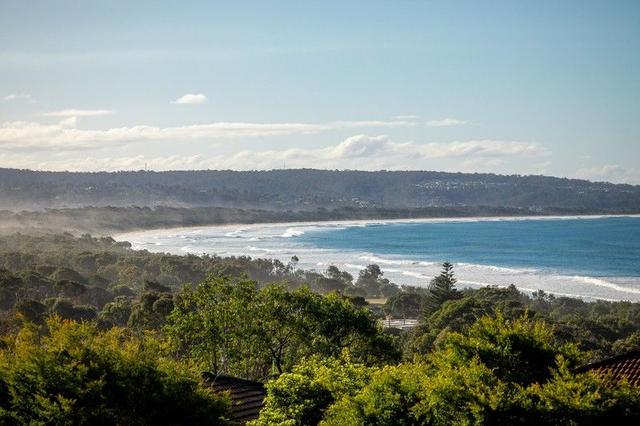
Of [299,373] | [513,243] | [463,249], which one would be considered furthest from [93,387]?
[513,243]

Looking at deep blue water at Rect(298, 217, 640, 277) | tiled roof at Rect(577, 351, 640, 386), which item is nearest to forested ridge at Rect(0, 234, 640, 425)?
tiled roof at Rect(577, 351, 640, 386)

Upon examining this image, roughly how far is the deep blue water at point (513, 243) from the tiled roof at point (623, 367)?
241 ft

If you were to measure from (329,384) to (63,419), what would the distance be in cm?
436

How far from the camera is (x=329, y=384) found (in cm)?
1330

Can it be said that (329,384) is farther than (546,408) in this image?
Yes

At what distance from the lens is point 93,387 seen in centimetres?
1122

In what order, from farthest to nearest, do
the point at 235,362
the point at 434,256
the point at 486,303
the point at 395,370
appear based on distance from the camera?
the point at 434,256, the point at 486,303, the point at 235,362, the point at 395,370

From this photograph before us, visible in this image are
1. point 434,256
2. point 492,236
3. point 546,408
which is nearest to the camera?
point 546,408

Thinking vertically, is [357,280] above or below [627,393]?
below

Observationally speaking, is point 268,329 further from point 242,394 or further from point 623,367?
point 623,367

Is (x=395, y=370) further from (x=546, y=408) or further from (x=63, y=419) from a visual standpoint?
(x=63, y=419)

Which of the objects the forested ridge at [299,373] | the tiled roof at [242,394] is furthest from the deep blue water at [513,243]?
the tiled roof at [242,394]

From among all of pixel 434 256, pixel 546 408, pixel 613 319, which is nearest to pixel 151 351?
pixel 546 408

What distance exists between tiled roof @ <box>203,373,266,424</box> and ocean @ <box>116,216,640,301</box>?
55.3 m
